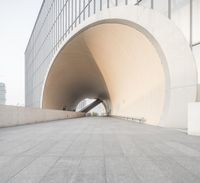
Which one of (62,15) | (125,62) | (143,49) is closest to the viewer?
(143,49)

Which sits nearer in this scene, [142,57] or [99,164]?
[99,164]

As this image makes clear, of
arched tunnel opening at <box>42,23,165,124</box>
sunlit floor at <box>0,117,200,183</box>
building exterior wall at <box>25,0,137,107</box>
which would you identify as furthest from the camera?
building exterior wall at <box>25,0,137,107</box>

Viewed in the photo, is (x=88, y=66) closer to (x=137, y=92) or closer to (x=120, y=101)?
(x=120, y=101)

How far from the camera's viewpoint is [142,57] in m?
16.2

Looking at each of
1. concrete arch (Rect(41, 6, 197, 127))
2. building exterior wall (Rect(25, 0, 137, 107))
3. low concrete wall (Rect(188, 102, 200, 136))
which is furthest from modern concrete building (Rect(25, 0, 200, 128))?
low concrete wall (Rect(188, 102, 200, 136))

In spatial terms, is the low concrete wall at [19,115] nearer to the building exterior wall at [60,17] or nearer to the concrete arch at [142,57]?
the concrete arch at [142,57]

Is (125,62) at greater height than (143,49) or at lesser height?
lesser

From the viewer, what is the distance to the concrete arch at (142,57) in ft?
38.1

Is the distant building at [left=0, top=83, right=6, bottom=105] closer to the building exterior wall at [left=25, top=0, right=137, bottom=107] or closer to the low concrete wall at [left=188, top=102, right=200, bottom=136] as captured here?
the building exterior wall at [left=25, top=0, right=137, bottom=107]

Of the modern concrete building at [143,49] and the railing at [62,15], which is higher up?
the railing at [62,15]

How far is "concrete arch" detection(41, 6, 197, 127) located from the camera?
38.1 feet

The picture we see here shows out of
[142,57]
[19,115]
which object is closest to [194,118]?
[142,57]

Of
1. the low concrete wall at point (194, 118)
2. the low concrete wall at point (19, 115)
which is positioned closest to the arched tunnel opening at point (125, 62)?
the low concrete wall at point (194, 118)

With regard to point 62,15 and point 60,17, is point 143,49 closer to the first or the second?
point 62,15
